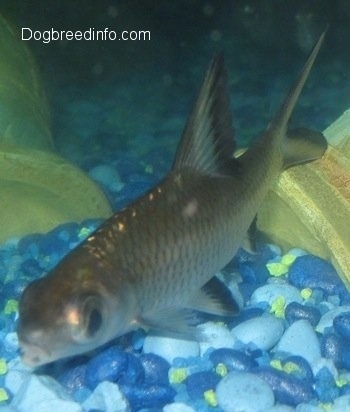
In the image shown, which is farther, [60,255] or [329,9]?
[329,9]

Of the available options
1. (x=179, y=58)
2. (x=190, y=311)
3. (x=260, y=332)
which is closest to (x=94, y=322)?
(x=190, y=311)

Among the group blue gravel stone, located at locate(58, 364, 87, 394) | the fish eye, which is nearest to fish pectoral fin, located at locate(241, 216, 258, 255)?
blue gravel stone, located at locate(58, 364, 87, 394)

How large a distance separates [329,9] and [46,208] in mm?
6338

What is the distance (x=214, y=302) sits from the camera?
2744 millimetres

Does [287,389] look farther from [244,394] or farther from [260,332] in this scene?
[260,332]

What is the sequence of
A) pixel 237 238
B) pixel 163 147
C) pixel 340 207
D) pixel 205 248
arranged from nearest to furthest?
pixel 205 248
pixel 237 238
pixel 340 207
pixel 163 147

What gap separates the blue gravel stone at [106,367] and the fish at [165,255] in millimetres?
181

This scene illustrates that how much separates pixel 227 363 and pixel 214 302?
12.2 inches

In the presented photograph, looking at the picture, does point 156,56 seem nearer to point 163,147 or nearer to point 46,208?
point 163,147

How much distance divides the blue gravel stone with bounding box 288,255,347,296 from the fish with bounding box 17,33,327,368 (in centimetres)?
80

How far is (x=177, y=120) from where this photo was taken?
7.00m

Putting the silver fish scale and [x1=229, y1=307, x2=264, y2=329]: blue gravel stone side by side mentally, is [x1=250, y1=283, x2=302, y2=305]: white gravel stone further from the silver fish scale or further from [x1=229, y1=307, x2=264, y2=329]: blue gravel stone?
the silver fish scale

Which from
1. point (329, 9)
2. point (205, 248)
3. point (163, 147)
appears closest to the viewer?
point (205, 248)

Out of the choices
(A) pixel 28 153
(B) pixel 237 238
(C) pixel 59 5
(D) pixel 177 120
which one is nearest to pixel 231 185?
(B) pixel 237 238
